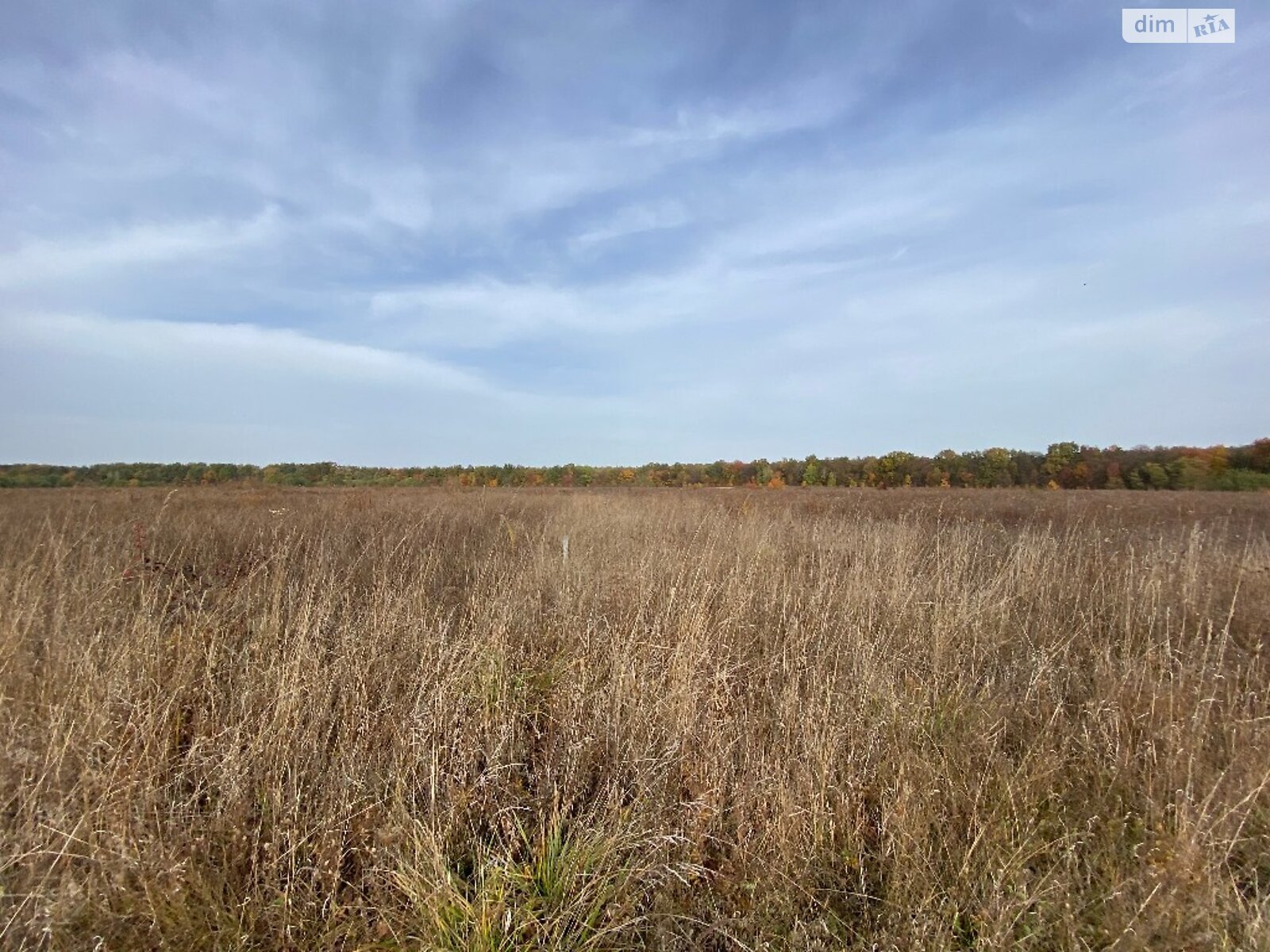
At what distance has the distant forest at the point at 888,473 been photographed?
25.3 meters

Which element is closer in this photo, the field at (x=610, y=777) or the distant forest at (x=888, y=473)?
the field at (x=610, y=777)

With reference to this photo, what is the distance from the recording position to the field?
1.82m

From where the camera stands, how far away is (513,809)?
→ 2246 millimetres

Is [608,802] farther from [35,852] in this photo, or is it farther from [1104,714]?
[1104,714]

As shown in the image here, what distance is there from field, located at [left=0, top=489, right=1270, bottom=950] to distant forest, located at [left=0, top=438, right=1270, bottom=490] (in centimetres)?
1999

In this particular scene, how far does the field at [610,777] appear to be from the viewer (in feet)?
5.98

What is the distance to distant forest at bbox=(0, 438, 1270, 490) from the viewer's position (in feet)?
83.1

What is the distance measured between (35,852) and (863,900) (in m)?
2.76

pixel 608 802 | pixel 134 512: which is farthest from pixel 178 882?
pixel 134 512

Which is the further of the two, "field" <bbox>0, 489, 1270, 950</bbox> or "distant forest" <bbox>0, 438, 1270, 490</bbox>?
"distant forest" <bbox>0, 438, 1270, 490</bbox>

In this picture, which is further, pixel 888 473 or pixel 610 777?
pixel 888 473

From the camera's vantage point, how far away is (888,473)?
126 feet

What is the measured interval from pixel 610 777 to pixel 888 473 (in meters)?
40.1

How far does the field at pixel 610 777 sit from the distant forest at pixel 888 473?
1999 centimetres
